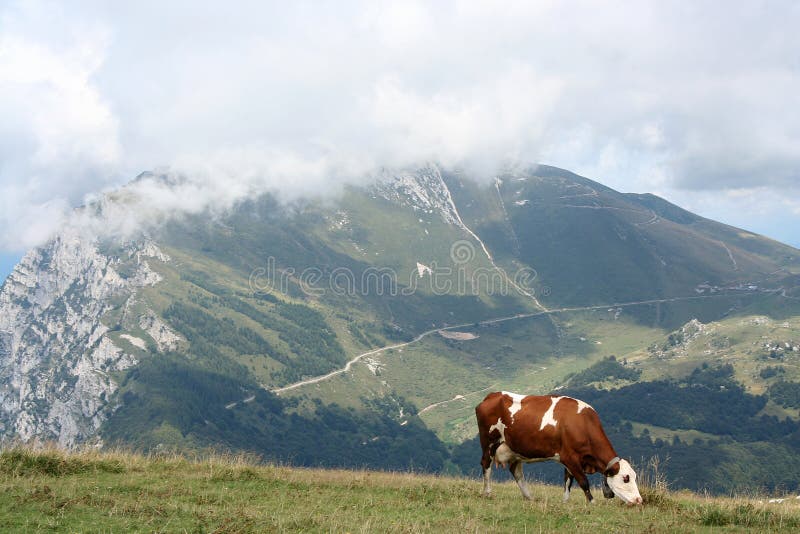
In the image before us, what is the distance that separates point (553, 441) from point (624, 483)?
276 cm

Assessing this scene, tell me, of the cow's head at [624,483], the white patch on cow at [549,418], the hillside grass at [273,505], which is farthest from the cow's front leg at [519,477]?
the cow's head at [624,483]

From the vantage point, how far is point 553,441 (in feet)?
75.9

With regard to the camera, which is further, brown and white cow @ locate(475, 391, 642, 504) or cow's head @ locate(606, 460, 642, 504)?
brown and white cow @ locate(475, 391, 642, 504)

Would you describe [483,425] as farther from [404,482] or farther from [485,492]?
[404,482]

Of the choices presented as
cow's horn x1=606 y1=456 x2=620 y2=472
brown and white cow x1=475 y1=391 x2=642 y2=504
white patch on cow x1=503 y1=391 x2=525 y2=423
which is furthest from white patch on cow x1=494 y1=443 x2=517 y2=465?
cow's horn x1=606 y1=456 x2=620 y2=472

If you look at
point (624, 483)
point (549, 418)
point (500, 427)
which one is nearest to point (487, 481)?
point (500, 427)

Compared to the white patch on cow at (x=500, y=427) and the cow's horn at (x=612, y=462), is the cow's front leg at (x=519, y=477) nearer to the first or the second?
the white patch on cow at (x=500, y=427)

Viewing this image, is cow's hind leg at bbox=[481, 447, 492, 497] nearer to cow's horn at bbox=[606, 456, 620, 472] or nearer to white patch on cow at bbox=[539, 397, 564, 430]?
white patch on cow at bbox=[539, 397, 564, 430]

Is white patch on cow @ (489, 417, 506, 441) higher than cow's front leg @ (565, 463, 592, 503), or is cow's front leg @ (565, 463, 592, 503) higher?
white patch on cow @ (489, 417, 506, 441)

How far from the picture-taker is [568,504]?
21.8m

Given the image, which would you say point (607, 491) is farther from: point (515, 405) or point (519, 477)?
point (515, 405)

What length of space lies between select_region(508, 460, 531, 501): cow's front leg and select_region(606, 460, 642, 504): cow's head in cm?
315

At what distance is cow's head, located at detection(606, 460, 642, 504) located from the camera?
71.0ft

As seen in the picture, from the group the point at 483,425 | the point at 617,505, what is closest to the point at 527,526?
the point at 617,505
